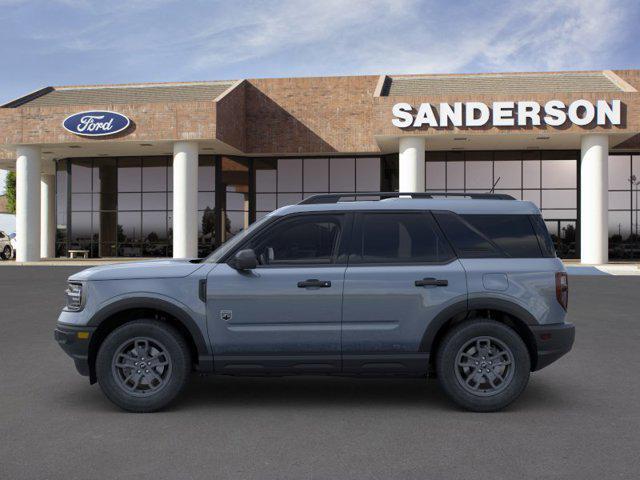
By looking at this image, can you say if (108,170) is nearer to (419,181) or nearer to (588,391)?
(419,181)

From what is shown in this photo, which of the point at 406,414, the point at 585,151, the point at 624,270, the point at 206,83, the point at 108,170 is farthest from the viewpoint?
the point at 108,170

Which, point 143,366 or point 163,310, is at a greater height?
point 163,310

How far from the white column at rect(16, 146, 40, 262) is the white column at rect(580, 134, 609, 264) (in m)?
28.2

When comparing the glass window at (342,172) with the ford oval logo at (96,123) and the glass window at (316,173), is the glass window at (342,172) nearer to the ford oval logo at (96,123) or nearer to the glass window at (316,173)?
the glass window at (316,173)

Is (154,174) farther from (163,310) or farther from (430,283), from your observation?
(430,283)

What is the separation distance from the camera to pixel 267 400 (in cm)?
648

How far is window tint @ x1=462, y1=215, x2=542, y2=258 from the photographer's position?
6.21m

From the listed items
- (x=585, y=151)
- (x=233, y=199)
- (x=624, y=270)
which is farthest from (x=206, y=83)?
(x=624, y=270)

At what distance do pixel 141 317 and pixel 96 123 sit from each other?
98.2 ft

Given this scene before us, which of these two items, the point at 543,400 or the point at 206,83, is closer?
the point at 543,400

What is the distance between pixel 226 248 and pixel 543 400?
3326mm

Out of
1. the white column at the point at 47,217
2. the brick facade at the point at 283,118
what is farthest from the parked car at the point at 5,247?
the brick facade at the point at 283,118

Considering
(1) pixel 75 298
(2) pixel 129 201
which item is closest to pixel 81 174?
(2) pixel 129 201

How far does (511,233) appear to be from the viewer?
20.5 feet
